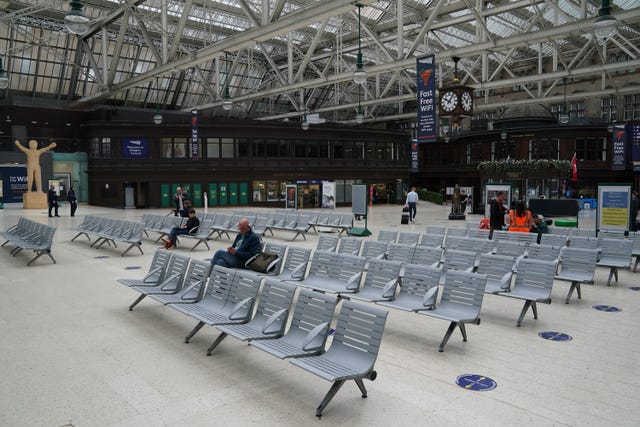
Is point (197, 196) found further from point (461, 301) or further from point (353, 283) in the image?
point (461, 301)

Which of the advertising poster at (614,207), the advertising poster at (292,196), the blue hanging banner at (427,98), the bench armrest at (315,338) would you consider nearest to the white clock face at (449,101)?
the blue hanging banner at (427,98)

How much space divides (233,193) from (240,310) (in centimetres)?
3435

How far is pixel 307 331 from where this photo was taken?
5.23m

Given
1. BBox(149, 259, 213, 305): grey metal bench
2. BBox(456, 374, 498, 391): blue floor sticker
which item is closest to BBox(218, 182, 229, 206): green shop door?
BBox(149, 259, 213, 305): grey metal bench

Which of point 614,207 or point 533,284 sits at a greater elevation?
A: point 614,207

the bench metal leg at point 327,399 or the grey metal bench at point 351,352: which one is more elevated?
the grey metal bench at point 351,352

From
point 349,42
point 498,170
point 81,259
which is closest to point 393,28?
point 349,42

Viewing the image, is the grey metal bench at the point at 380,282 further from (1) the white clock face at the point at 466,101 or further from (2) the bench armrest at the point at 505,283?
(1) the white clock face at the point at 466,101

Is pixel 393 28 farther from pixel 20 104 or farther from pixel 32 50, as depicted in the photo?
pixel 20 104

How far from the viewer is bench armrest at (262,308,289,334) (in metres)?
5.28

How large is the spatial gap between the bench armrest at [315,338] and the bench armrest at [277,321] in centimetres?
49

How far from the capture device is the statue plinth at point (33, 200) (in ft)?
102

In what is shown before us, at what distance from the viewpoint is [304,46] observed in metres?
36.9

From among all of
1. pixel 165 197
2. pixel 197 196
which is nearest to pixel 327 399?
pixel 197 196
